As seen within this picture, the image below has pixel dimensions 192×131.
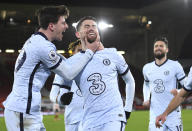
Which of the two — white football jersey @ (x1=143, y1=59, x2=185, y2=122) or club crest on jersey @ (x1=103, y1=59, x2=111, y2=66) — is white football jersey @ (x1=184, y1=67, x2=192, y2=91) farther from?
white football jersey @ (x1=143, y1=59, x2=185, y2=122)

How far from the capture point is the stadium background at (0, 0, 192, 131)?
973 inches

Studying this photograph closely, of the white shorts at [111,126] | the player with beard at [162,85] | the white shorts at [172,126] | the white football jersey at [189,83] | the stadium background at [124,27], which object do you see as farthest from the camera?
the stadium background at [124,27]

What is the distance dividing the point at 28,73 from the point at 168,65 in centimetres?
365

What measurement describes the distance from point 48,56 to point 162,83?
333 cm

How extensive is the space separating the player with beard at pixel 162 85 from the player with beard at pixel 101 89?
7.22ft

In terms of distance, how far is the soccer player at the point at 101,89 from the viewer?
11.0 ft

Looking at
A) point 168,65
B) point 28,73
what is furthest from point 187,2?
point 28,73

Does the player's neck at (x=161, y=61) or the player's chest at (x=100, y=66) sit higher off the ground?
the player's neck at (x=161, y=61)

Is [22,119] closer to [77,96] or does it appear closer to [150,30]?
[77,96]

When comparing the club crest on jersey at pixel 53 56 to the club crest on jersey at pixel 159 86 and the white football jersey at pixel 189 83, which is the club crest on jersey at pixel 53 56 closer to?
the white football jersey at pixel 189 83

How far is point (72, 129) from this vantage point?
495 cm

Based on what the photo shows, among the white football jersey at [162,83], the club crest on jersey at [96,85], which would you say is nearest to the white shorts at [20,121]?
the club crest on jersey at [96,85]

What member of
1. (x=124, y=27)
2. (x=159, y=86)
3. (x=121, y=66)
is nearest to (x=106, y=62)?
(x=121, y=66)

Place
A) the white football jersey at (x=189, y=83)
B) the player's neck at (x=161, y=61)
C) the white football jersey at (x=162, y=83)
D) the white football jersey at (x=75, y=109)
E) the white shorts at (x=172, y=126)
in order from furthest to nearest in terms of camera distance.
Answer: the player's neck at (x=161, y=61) → the white football jersey at (x=162, y=83) → the white shorts at (x=172, y=126) → the white football jersey at (x=75, y=109) → the white football jersey at (x=189, y=83)
